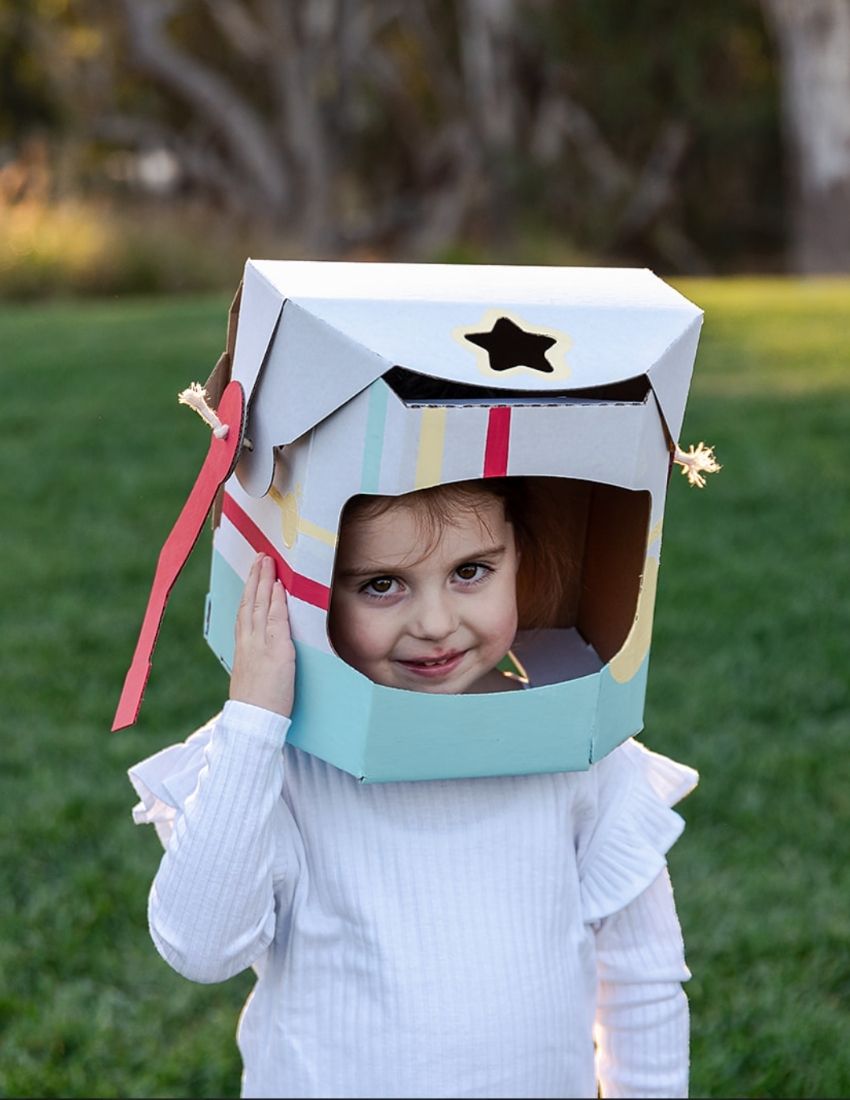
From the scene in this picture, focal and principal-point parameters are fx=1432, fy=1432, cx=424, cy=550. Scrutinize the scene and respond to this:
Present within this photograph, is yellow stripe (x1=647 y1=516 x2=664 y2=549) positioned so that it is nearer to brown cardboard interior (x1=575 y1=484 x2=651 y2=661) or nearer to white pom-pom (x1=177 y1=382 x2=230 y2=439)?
brown cardboard interior (x1=575 y1=484 x2=651 y2=661)

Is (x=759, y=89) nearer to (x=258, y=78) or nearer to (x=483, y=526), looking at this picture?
(x=258, y=78)

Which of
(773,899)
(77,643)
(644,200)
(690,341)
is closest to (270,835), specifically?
(690,341)

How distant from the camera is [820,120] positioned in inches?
577

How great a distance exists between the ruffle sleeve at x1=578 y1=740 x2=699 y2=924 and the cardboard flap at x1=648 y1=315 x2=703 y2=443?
1.45ft

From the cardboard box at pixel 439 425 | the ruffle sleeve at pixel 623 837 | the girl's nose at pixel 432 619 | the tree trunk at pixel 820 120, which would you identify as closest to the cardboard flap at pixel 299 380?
the cardboard box at pixel 439 425

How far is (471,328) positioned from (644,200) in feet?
63.6

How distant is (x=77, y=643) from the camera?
3.96 m

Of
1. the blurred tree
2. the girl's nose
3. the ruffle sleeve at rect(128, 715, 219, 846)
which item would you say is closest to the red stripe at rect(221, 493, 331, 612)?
the girl's nose

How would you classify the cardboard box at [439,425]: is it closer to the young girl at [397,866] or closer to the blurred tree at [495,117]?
the young girl at [397,866]

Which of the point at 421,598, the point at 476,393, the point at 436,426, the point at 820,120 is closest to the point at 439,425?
the point at 436,426

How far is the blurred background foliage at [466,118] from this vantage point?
19.1 m

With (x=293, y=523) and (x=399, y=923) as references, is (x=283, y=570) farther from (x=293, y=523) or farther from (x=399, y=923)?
(x=399, y=923)

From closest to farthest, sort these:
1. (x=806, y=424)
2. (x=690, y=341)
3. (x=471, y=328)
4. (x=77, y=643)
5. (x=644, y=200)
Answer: (x=471, y=328), (x=690, y=341), (x=77, y=643), (x=806, y=424), (x=644, y=200)

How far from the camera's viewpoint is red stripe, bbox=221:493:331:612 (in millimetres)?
1482
